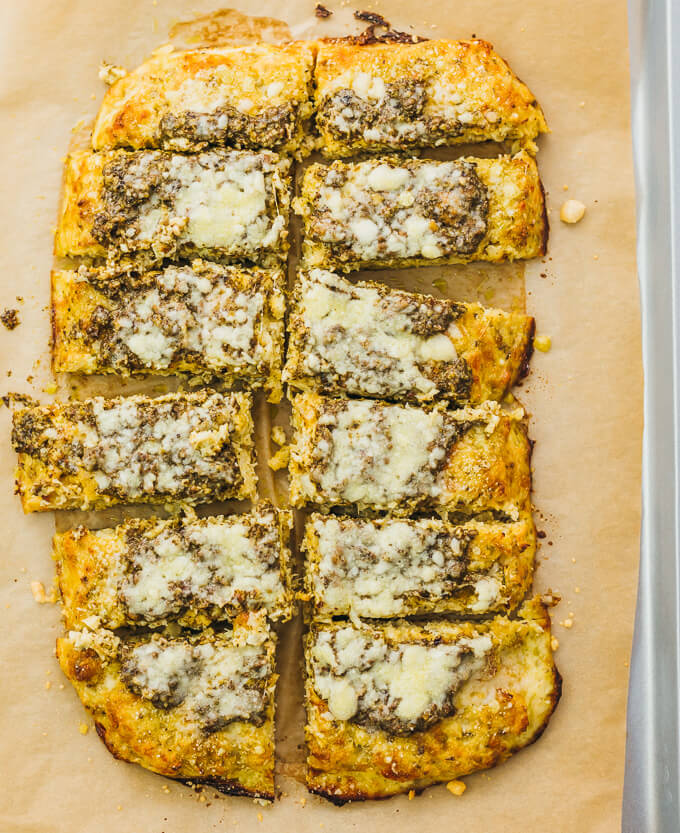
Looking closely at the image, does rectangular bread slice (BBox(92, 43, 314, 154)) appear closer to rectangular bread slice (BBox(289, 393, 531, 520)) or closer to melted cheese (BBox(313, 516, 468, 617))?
rectangular bread slice (BBox(289, 393, 531, 520))

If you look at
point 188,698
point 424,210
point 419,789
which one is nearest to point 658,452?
point 424,210

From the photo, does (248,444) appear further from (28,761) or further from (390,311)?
(28,761)

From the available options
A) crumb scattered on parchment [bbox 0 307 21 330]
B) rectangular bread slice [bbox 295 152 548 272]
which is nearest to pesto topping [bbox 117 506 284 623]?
crumb scattered on parchment [bbox 0 307 21 330]

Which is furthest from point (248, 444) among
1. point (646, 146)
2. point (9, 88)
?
point (646, 146)

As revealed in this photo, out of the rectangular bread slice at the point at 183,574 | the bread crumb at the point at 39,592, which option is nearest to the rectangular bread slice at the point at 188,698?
the rectangular bread slice at the point at 183,574

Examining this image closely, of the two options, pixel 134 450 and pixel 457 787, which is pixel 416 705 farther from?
pixel 134 450
